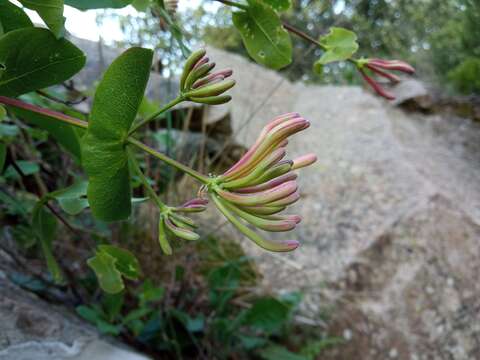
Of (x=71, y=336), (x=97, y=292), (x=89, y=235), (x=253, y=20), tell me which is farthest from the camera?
(x=89, y=235)

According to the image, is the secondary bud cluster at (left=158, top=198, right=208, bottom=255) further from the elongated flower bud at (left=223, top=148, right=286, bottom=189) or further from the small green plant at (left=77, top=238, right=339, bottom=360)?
the small green plant at (left=77, top=238, right=339, bottom=360)

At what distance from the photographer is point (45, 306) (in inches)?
30.4

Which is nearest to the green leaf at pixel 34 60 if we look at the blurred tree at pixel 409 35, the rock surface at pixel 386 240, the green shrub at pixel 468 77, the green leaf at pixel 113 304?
the green leaf at pixel 113 304

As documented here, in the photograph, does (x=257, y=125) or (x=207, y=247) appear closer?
(x=207, y=247)

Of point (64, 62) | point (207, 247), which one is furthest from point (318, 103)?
point (64, 62)

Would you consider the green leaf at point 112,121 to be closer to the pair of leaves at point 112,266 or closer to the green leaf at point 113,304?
the pair of leaves at point 112,266

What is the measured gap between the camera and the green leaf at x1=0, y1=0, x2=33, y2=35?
376mm

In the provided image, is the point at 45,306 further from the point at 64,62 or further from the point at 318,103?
the point at 318,103

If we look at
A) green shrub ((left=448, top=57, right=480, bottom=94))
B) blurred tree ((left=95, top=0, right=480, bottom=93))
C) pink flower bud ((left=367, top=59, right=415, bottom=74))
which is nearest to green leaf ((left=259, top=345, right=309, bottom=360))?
pink flower bud ((left=367, top=59, right=415, bottom=74))

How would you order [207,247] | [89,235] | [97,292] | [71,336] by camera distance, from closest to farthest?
[71,336] → [97,292] → [89,235] → [207,247]

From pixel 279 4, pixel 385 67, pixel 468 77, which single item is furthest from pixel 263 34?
pixel 468 77

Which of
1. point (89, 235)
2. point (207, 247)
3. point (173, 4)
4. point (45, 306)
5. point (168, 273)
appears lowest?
point (207, 247)

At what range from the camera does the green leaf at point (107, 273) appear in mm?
520

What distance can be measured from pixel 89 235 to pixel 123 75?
805 mm
